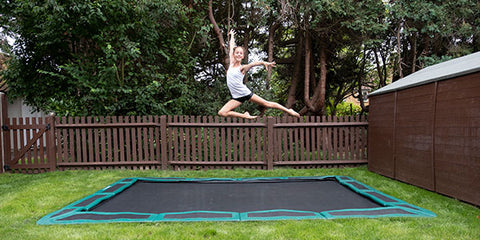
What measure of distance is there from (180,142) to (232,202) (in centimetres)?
252

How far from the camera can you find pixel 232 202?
9.93 feet

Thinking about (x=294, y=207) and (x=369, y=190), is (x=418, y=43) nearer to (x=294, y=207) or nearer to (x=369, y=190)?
(x=369, y=190)

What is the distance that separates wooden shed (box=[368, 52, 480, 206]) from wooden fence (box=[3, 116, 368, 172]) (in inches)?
38.0

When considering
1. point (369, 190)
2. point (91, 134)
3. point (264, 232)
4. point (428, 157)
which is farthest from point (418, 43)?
point (91, 134)

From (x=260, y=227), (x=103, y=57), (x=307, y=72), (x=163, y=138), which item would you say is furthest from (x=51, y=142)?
(x=307, y=72)

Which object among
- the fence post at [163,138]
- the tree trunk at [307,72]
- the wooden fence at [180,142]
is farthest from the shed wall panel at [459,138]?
the fence post at [163,138]

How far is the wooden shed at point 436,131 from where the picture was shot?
2926 millimetres

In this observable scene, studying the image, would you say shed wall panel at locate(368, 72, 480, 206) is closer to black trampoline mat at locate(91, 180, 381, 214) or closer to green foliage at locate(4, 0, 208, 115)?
black trampoline mat at locate(91, 180, 381, 214)

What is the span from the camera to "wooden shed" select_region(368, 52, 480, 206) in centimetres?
293

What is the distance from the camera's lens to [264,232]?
2146 mm

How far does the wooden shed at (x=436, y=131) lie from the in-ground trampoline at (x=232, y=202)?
0.79m

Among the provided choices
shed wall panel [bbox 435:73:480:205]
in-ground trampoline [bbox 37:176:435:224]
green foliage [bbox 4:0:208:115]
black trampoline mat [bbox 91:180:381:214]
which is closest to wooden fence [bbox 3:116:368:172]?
green foliage [bbox 4:0:208:115]

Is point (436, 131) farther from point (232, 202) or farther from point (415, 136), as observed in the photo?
point (232, 202)

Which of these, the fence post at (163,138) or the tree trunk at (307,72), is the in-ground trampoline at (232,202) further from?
the tree trunk at (307,72)
